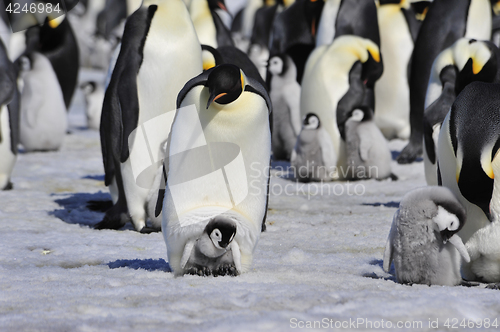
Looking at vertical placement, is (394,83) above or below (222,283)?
below

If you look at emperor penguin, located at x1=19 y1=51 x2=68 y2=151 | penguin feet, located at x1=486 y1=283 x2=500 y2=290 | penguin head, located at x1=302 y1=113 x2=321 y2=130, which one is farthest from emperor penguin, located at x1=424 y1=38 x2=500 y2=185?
emperor penguin, located at x1=19 y1=51 x2=68 y2=151

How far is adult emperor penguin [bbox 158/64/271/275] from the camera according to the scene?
2.94 metres

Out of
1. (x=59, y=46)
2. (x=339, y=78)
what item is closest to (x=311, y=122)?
(x=339, y=78)

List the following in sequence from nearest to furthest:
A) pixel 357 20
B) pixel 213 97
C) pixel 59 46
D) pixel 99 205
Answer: pixel 213 97
pixel 99 205
pixel 357 20
pixel 59 46

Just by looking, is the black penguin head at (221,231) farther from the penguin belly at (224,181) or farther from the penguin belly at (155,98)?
the penguin belly at (155,98)

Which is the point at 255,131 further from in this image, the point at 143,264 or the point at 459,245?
the point at 459,245

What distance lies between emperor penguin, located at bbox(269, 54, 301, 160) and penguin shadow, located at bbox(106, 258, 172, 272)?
14.9 ft

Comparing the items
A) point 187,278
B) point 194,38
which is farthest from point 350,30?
point 187,278

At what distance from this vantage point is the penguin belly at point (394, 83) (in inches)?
365

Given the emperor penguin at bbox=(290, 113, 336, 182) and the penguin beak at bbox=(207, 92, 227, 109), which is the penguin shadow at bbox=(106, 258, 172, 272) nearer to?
the penguin beak at bbox=(207, 92, 227, 109)

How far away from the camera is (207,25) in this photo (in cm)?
714

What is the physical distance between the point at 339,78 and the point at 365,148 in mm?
1178

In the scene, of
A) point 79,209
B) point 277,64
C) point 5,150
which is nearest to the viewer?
point 79,209

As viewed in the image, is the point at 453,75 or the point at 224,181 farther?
the point at 453,75
